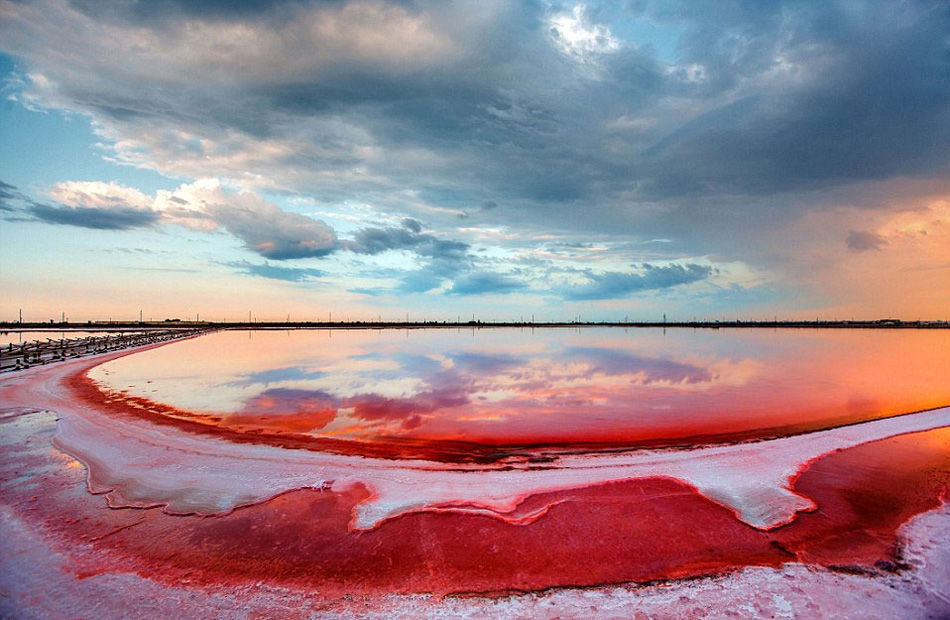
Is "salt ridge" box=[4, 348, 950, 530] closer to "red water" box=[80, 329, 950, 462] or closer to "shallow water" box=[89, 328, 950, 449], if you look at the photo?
"red water" box=[80, 329, 950, 462]

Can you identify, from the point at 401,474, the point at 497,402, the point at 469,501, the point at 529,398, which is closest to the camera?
the point at 469,501

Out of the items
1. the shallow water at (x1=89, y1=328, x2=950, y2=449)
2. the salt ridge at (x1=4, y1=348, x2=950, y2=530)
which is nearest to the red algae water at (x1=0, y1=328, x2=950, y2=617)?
the salt ridge at (x1=4, y1=348, x2=950, y2=530)

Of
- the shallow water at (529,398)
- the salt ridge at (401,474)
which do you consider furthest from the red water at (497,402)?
the salt ridge at (401,474)

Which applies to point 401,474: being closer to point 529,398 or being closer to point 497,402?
point 497,402

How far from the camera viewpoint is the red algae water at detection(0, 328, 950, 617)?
505 cm

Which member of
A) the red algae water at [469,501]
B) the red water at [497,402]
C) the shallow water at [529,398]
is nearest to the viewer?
the red algae water at [469,501]

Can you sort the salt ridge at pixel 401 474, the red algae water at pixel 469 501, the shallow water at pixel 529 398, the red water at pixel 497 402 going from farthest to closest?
the shallow water at pixel 529 398
the red water at pixel 497 402
the salt ridge at pixel 401 474
the red algae water at pixel 469 501

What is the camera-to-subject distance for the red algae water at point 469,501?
5055 mm

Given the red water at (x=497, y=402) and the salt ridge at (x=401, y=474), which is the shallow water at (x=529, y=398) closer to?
the red water at (x=497, y=402)

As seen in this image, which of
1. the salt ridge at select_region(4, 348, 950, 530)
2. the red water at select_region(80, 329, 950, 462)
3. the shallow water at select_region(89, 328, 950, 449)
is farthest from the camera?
the shallow water at select_region(89, 328, 950, 449)

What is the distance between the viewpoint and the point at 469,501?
734 centimetres

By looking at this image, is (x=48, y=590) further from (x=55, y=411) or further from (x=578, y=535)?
(x=55, y=411)

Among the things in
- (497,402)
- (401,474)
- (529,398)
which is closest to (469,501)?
(401,474)

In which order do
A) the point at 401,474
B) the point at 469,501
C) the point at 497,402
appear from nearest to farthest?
1. the point at 469,501
2. the point at 401,474
3. the point at 497,402
